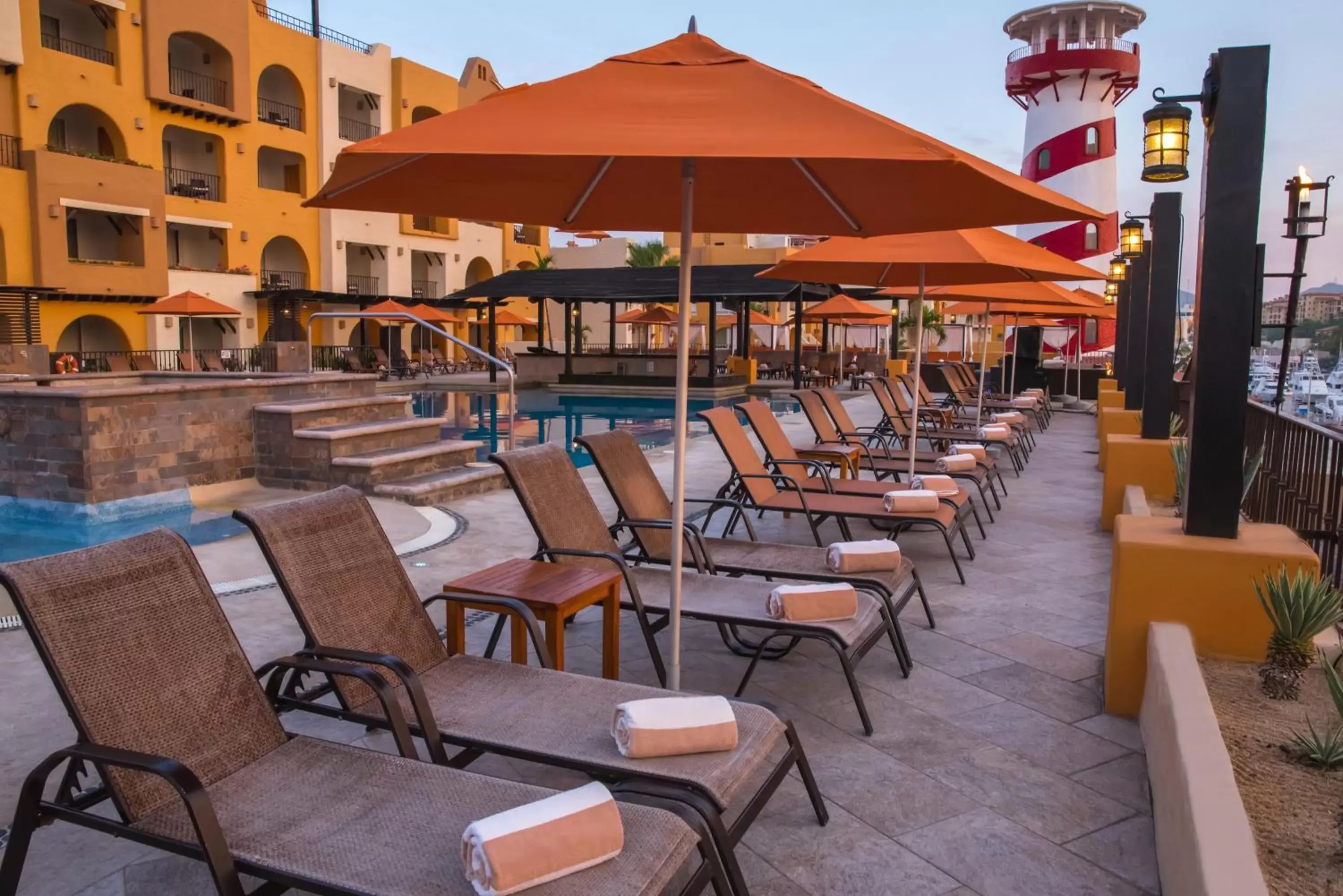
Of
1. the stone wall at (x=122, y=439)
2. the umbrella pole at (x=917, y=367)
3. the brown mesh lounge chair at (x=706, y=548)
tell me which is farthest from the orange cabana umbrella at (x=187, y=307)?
the brown mesh lounge chair at (x=706, y=548)

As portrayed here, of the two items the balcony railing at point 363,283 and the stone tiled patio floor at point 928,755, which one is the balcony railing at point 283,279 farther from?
the stone tiled patio floor at point 928,755

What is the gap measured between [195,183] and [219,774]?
98.2 feet

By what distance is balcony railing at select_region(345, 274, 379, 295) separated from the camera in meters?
33.1

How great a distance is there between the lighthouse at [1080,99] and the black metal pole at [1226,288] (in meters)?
27.6

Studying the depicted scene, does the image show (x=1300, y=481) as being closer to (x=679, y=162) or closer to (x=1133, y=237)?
(x=679, y=162)

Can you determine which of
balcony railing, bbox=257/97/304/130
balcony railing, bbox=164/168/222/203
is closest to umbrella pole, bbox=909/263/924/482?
balcony railing, bbox=164/168/222/203

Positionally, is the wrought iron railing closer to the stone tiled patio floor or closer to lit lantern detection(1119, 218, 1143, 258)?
the stone tiled patio floor

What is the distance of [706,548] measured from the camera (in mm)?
4664

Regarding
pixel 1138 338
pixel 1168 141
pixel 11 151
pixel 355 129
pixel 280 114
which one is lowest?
pixel 1138 338

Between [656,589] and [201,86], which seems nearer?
[656,589]

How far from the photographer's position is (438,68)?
36.7m

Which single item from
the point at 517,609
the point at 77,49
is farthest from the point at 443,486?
the point at 77,49

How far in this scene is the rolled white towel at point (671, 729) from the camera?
8.02 feet

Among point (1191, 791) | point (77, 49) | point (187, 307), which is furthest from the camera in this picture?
point (77, 49)
